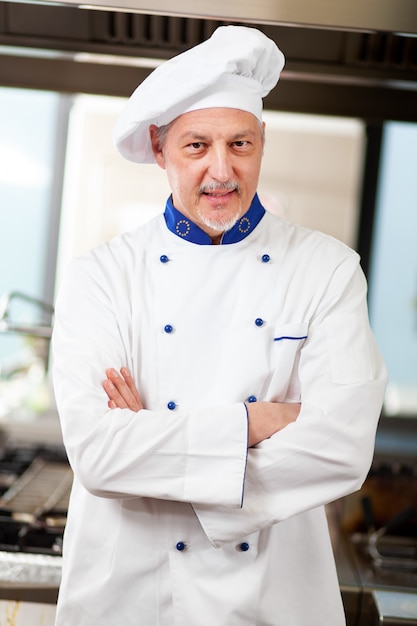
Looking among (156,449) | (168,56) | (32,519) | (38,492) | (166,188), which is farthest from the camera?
(166,188)

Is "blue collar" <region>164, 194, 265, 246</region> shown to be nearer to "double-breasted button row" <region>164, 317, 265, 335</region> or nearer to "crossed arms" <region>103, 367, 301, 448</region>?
"double-breasted button row" <region>164, 317, 265, 335</region>

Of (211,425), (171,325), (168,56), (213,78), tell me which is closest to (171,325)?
(171,325)

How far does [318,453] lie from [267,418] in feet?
0.39

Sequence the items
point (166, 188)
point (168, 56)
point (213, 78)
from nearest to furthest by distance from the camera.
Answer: point (213, 78) → point (168, 56) → point (166, 188)

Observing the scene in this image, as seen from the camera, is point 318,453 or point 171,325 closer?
point 318,453

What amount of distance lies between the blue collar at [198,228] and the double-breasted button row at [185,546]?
2.00 feet

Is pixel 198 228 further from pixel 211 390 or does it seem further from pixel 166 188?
pixel 166 188

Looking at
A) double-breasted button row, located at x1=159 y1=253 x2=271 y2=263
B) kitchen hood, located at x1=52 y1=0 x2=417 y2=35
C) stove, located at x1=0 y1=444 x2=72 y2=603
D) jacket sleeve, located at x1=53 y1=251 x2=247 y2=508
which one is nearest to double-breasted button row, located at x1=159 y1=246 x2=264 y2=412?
double-breasted button row, located at x1=159 y1=253 x2=271 y2=263

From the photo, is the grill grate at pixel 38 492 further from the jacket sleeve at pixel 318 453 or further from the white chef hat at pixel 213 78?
the white chef hat at pixel 213 78

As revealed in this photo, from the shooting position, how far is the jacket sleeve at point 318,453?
1.55 m

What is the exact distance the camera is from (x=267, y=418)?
1601 mm

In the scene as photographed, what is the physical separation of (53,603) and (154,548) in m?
0.54

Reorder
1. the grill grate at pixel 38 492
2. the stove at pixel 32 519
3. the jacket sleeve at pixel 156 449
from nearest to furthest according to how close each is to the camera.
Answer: the jacket sleeve at pixel 156 449 < the stove at pixel 32 519 < the grill grate at pixel 38 492

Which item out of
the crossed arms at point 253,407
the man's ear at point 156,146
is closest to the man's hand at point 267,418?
the crossed arms at point 253,407
